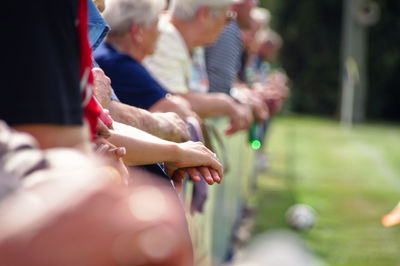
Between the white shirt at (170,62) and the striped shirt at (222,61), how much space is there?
3.73 ft

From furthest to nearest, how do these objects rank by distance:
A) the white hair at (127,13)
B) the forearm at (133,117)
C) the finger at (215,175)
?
the white hair at (127,13), the forearm at (133,117), the finger at (215,175)

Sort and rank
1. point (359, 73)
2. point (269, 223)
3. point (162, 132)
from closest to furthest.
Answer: point (162, 132) < point (269, 223) < point (359, 73)

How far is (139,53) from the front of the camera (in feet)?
10.2

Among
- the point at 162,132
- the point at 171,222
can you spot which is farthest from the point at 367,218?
the point at 171,222

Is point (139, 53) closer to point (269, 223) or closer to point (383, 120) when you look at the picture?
point (269, 223)

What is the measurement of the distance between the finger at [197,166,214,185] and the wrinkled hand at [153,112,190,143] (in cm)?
30

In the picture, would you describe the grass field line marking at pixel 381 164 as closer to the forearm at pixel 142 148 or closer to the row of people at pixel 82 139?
the row of people at pixel 82 139

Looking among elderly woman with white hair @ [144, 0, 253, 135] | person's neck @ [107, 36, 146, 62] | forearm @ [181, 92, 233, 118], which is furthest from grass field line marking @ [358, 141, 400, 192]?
person's neck @ [107, 36, 146, 62]

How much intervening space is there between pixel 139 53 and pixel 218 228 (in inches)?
91.8

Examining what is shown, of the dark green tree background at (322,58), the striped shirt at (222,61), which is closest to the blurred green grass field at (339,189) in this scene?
the striped shirt at (222,61)

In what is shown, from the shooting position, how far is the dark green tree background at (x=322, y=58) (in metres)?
22.6

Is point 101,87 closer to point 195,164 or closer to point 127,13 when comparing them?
point 195,164

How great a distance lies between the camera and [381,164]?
12.1 metres

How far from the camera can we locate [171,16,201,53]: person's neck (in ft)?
13.3
